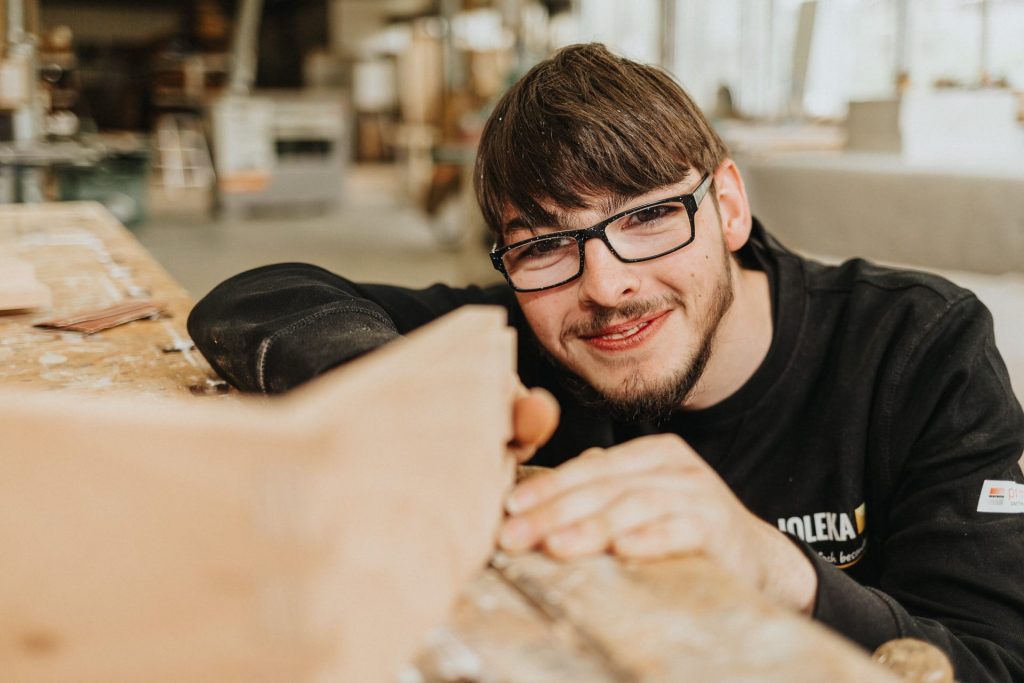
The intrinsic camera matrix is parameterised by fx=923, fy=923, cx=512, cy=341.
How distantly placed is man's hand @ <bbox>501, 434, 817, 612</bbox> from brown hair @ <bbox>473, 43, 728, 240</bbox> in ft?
2.02

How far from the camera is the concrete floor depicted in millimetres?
6332

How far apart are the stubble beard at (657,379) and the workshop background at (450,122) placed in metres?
0.54

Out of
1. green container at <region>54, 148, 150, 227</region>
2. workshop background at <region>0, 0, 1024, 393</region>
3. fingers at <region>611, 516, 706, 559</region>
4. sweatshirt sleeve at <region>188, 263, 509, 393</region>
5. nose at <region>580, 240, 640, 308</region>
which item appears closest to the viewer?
fingers at <region>611, 516, 706, 559</region>

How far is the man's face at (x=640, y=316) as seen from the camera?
1216 millimetres

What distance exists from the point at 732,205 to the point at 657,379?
32 centimetres

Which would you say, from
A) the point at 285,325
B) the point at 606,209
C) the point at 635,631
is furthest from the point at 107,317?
the point at 635,631

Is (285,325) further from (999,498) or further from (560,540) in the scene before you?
(999,498)

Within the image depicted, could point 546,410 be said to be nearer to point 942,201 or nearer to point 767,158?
point 942,201

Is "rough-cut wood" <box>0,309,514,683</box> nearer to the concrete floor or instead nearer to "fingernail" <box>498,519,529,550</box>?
"fingernail" <box>498,519,529,550</box>

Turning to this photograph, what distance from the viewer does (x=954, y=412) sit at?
1.11 m

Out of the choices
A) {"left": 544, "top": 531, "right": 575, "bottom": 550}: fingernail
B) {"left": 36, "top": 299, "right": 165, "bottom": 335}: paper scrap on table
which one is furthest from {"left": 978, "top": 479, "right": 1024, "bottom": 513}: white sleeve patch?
{"left": 36, "top": 299, "right": 165, "bottom": 335}: paper scrap on table

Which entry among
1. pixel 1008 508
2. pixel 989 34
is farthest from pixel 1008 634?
pixel 989 34

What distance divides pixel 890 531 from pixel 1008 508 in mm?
159

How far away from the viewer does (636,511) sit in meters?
0.63
